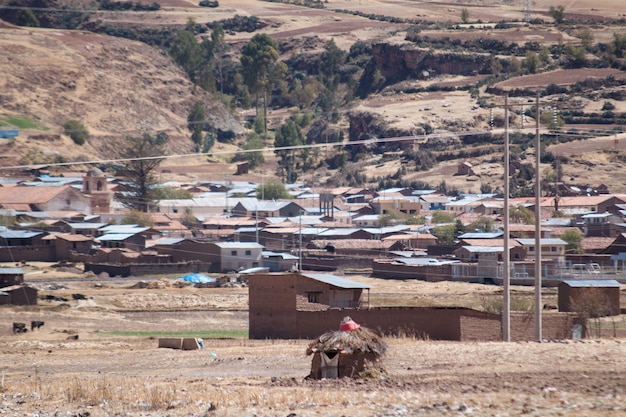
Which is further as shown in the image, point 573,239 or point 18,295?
point 573,239

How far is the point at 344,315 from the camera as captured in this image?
38719 mm

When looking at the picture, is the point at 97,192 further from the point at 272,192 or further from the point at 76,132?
the point at 76,132

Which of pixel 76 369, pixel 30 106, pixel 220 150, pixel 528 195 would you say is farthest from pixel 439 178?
pixel 76 369

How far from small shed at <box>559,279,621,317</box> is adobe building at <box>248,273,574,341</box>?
5.56 metres

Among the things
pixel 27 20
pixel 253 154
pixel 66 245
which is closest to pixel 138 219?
pixel 66 245

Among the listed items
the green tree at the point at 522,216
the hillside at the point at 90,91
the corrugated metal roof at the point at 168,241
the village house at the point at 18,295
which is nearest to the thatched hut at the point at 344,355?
the village house at the point at 18,295

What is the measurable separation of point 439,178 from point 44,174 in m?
38.2

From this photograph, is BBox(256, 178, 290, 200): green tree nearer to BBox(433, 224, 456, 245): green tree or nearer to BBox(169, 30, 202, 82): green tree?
BBox(433, 224, 456, 245): green tree

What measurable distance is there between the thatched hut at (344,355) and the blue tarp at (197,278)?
159 ft

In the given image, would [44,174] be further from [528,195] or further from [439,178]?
[528,195]

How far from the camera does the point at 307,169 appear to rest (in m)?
147

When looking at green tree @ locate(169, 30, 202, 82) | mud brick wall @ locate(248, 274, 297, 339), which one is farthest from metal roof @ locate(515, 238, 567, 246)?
green tree @ locate(169, 30, 202, 82)

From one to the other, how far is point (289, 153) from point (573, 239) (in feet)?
216

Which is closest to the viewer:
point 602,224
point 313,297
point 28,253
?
point 313,297
